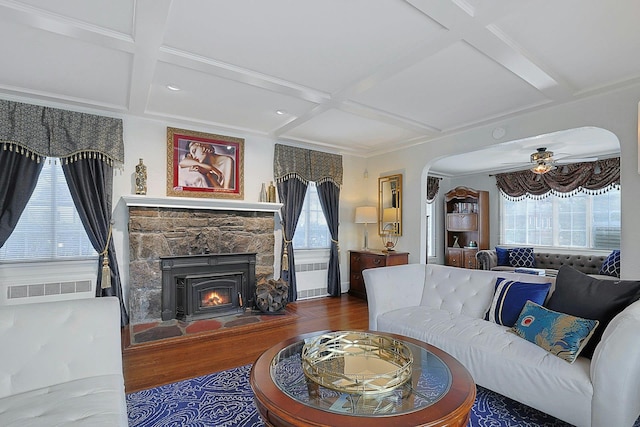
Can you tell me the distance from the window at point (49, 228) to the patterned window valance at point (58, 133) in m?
0.22

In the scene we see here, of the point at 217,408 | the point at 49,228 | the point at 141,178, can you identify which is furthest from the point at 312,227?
the point at 217,408

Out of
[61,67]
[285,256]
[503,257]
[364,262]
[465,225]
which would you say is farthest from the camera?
[465,225]

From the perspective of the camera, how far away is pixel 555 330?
202cm

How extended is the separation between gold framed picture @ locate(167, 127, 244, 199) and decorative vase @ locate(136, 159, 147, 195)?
28cm

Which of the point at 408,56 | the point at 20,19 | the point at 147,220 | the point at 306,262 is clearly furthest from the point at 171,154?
the point at 408,56

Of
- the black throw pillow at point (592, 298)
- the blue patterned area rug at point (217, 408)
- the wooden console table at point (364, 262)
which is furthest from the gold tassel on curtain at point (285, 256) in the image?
the black throw pillow at point (592, 298)

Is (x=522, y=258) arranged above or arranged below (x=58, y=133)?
below

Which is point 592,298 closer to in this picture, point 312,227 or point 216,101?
point 216,101

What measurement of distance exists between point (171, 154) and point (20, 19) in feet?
7.16

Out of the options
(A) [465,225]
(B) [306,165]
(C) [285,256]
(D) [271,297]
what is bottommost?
(D) [271,297]

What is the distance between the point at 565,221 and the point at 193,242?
263 inches

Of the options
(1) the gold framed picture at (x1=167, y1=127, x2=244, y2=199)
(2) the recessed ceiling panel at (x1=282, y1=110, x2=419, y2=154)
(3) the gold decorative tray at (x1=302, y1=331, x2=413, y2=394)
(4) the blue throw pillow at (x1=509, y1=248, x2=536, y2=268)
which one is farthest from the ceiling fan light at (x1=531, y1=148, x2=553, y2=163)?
(1) the gold framed picture at (x1=167, y1=127, x2=244, y2=199)

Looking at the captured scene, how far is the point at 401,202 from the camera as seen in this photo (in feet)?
17.3

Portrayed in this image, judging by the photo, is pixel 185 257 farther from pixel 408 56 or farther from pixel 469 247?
pixel 469 247
